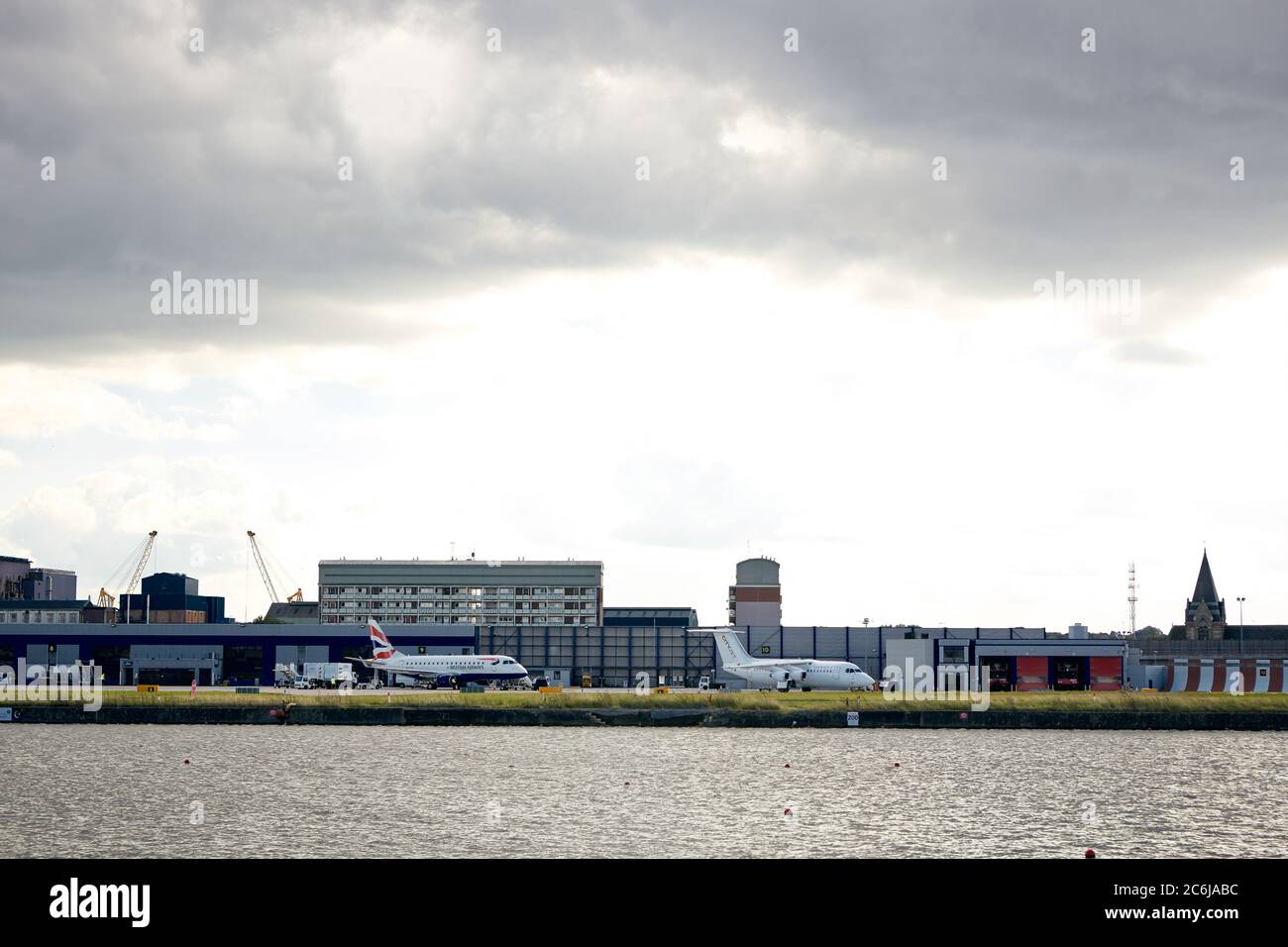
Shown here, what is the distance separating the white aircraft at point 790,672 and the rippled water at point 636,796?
49.7 meters

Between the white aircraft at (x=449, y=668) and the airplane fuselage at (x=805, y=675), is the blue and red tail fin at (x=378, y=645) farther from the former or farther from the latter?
the airplane fuselage at (x=805, y=675)

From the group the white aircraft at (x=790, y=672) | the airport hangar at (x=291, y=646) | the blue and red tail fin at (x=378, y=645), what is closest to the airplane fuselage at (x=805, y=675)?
the white aircraft at (x=790, y=672)

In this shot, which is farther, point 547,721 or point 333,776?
point 547,721

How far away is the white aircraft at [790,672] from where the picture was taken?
158 meters

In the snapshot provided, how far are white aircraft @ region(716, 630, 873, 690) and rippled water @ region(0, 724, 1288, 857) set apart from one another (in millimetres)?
49688

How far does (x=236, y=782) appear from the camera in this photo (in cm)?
7344

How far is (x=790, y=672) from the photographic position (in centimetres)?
16050

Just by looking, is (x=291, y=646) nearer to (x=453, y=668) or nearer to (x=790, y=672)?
(x=453, y=668)

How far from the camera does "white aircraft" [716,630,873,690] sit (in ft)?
519

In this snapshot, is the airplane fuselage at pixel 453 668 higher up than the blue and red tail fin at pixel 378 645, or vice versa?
the blue and red tail fin at pixel 378 645
